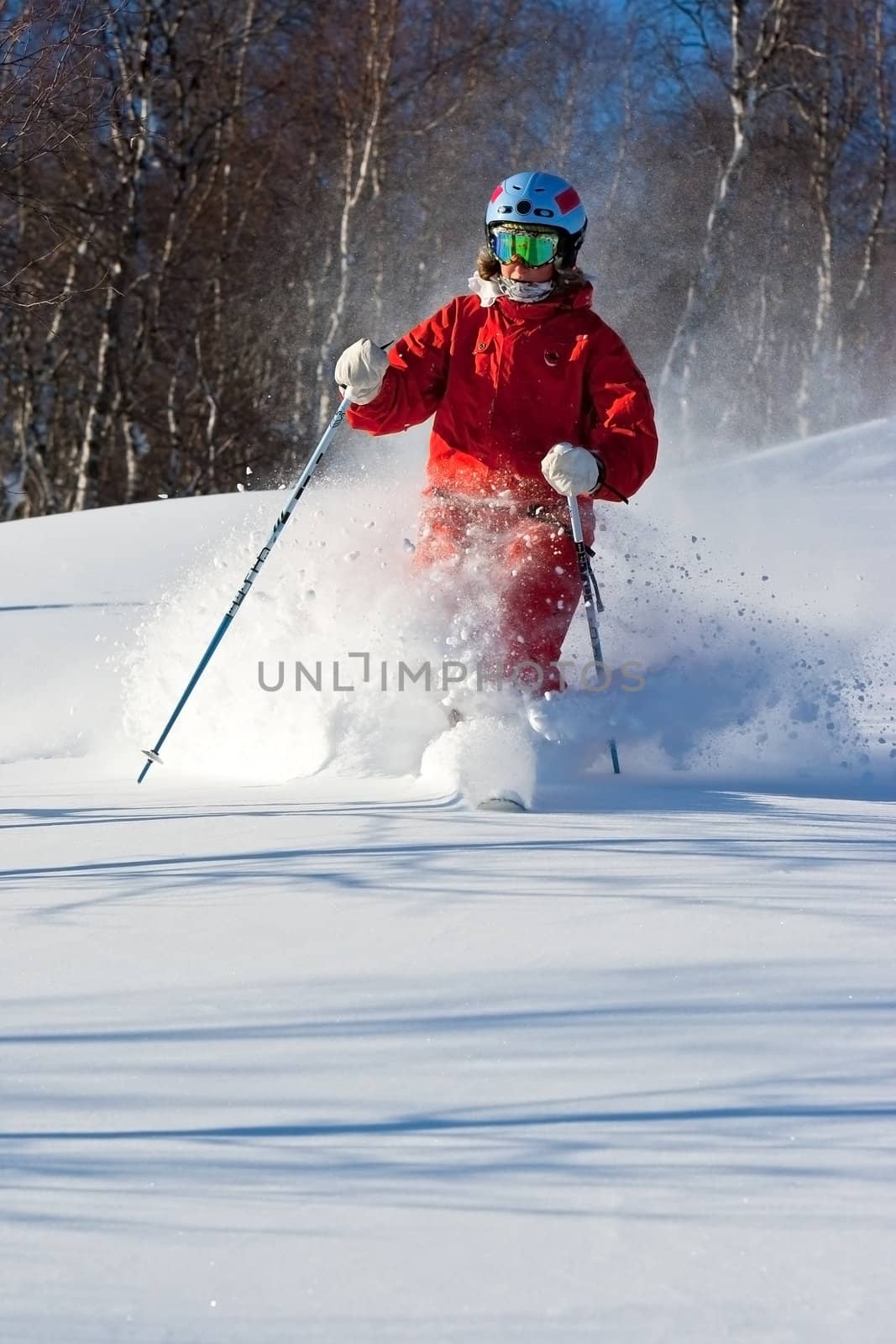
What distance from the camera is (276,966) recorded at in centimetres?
258

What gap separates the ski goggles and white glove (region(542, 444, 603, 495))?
64cm

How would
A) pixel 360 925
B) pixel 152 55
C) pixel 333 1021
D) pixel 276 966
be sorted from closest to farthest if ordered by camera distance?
pixel 333 1021 → pixel 276 966 → pixel 360 925 → pixel 152 55

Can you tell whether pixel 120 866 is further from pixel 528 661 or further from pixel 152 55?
pixel 152 55

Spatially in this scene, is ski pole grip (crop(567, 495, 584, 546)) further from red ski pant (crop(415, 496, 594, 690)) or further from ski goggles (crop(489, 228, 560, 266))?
ski goggles (crop(489, 228, 560, 266))

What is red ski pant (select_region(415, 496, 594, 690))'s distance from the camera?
182 inches

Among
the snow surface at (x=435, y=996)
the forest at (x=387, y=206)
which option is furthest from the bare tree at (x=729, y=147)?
the snow surface at (x=435, y=996)

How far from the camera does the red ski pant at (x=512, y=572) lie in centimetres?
462

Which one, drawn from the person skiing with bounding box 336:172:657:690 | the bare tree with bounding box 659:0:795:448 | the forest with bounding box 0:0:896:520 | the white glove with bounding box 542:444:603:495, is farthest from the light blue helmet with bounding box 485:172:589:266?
the bare tree with bounding box 659:0:795:448

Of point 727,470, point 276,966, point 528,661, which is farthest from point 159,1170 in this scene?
point 727,470

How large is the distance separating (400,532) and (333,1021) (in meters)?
3.17

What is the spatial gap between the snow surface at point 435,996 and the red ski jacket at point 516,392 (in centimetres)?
45

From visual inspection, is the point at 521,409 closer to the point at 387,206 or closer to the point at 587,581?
the point at 587,581

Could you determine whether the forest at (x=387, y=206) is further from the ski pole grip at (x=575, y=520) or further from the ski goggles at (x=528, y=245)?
the ski pole grip at (x=575, y=520)

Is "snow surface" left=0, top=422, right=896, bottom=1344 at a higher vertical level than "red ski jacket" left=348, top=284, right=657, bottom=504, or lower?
lower
